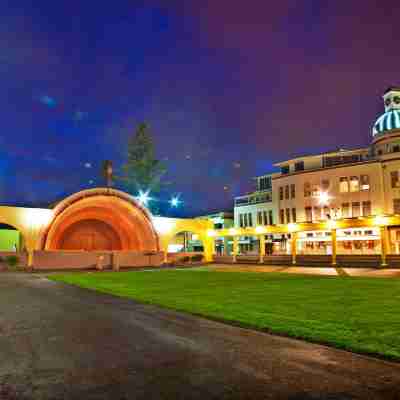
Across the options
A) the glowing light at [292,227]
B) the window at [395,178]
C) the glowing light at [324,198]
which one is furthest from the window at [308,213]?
the glowing light at [292,227]

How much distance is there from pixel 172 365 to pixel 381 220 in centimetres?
3165

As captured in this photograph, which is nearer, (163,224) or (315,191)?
(163,224)

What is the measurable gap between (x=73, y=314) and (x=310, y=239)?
48.1 metres

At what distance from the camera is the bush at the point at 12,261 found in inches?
1483

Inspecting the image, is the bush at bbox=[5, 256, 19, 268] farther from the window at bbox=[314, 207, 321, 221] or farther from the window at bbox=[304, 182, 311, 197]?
the window at bbox=[304, 182, 311, 197]

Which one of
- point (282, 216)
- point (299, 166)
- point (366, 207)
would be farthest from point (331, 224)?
point (299, 166)

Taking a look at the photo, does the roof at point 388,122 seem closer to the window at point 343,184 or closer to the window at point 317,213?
the window at point 343,184

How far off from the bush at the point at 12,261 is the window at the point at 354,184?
4145 cm

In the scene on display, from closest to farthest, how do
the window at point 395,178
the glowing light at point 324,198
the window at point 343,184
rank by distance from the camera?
the window at point 395,178 → the window at point 343,184 → the glowing light at point 324,198

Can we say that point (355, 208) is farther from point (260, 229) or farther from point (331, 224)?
point (331, 224)

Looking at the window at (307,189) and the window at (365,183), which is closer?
the window at (365,183)

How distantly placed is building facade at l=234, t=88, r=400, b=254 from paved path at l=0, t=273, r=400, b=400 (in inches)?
1546

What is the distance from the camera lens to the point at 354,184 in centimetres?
5197

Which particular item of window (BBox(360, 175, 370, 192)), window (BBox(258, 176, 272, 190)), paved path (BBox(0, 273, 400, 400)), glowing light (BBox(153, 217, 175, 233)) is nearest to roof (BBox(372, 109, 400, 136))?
window (BBox(360, 175, 370, 192))
